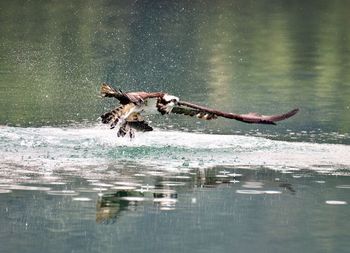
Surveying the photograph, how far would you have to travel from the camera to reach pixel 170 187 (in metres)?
18.7

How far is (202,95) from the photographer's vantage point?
34281 millimetres

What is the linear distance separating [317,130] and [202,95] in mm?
7823

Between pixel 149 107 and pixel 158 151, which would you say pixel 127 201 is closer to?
pixel 149 107

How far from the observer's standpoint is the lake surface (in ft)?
51.0

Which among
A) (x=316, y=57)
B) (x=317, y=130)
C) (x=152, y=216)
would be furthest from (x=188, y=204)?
(x=316, y=57)

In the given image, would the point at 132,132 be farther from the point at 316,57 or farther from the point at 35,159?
the point at 316,57

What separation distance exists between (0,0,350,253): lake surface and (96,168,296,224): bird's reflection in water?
0.09 ft

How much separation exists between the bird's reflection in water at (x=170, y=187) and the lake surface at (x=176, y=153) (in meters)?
0.03

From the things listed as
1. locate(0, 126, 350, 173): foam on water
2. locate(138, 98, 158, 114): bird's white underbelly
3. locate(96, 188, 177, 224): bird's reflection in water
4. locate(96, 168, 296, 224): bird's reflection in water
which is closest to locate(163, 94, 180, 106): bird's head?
locate(138, 98, 158, 114): bird's white underbelly

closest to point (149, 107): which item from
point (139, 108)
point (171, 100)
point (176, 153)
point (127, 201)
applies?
point (139, 108)

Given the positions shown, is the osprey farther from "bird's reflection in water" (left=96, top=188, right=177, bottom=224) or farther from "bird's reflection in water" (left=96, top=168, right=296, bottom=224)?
"bird's reflection in water" (left=96, top=188, right=177, bottom=224)

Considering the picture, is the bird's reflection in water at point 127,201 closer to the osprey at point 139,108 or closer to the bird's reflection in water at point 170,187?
the bird's reflection in water at point 170,187

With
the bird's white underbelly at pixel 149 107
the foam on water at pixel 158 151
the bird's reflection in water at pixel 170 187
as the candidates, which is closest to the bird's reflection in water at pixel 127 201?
the bird's reflection in water at pixel 170 187

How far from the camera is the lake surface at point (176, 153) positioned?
15.5 m
